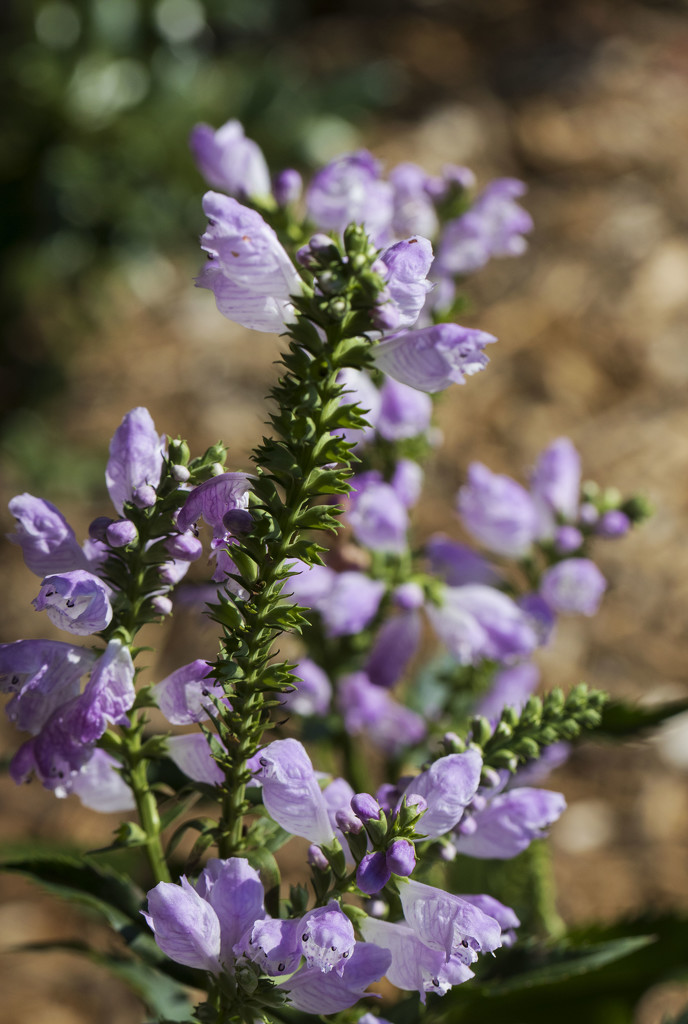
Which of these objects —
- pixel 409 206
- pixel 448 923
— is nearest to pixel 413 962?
pixel 448 923

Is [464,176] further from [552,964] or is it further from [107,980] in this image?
[107,980]

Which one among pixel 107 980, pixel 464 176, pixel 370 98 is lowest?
pixel 107 980

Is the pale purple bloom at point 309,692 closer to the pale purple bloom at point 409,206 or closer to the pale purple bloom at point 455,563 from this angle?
the pale purple bloom at point 455,563

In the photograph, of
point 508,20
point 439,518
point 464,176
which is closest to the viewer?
point 464,176

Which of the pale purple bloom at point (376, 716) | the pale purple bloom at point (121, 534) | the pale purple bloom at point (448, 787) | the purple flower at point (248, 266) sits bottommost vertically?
the pale purple bloom at point (376, 716)

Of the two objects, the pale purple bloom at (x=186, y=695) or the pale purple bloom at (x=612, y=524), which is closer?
the pale purple bloom at (x=186, y=695)

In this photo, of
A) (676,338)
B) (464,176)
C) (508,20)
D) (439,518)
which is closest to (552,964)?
(464,176)

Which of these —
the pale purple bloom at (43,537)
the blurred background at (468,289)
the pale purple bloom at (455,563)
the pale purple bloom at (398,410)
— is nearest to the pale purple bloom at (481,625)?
the pale purple bloom at (455,563)

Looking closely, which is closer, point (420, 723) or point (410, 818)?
point (410, 818)
